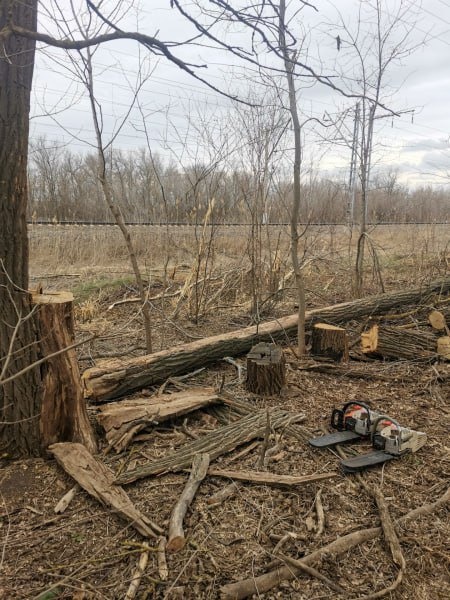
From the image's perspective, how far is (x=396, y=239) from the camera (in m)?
14.7

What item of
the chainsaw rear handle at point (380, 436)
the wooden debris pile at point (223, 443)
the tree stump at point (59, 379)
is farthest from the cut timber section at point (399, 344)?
the tree stump at point (59, 379)

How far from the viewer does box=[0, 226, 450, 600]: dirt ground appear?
1.95 m

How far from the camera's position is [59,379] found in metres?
2.82

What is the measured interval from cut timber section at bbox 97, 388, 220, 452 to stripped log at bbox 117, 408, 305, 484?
1.08 feet

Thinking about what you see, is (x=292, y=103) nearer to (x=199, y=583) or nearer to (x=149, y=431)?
(x=149, y=431)

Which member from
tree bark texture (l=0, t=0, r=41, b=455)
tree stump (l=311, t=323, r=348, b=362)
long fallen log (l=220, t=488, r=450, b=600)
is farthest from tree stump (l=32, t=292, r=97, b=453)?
tree stump (l=311, t=323, r=348, b=362)

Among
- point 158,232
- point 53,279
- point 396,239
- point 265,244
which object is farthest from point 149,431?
point 396,239

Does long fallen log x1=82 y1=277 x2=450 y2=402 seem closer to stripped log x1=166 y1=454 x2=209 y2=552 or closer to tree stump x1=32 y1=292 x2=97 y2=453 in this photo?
tree stump x1=32 y1=292 x2=97 y2=453

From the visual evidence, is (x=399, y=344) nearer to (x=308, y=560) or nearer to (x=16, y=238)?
(x=308, y=560)

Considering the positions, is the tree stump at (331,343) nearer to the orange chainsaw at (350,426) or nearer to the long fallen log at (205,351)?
the long fallen log at (205,351)

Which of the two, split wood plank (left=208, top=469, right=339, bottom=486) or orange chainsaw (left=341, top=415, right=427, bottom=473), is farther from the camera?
orange chainsaw (left=341, top=415, right=427, bottom=473)

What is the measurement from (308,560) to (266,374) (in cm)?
204

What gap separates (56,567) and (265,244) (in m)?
6.13

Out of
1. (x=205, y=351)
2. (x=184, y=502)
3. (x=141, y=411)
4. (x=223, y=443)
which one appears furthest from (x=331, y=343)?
(x=184, y=502)
